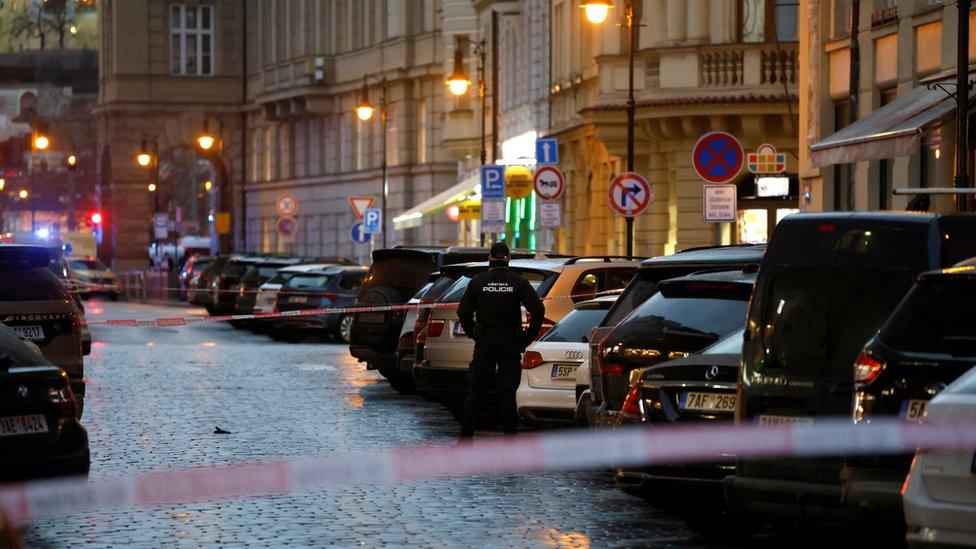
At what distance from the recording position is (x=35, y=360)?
44.3 feet

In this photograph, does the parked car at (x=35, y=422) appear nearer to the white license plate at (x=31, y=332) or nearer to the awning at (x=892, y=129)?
the white license plate at (x=31, y=332)

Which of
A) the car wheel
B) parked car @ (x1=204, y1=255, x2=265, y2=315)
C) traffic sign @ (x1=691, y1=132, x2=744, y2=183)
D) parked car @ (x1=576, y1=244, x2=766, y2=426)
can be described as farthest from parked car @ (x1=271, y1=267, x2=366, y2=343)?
parked car @ (x1=576, y1=244, x2=766, y2=426)

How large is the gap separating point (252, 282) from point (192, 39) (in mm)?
50653

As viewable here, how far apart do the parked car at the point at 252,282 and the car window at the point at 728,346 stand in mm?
35215

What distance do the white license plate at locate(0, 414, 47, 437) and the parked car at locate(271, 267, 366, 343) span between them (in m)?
28.7

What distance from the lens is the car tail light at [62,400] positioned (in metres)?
13.2

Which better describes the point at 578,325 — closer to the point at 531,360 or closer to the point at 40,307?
the point at 531,360

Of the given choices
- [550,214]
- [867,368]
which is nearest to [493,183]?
[550,214]

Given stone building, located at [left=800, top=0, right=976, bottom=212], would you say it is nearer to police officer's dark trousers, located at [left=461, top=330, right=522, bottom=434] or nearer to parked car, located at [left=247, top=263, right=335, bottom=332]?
police officer's dark trousers, located at [left=461, top=330, right=522, bottom=434]

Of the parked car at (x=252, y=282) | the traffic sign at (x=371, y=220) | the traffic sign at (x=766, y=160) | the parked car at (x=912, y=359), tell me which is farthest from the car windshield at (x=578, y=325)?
the traffic sign at (x=371, y=220)

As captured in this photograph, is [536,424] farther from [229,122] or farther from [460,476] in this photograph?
[229,122]

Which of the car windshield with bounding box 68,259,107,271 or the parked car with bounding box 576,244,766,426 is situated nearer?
the parked car with bounding box 576,244,766,426

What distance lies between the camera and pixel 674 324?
588 inches

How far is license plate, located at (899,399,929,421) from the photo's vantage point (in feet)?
35.0
